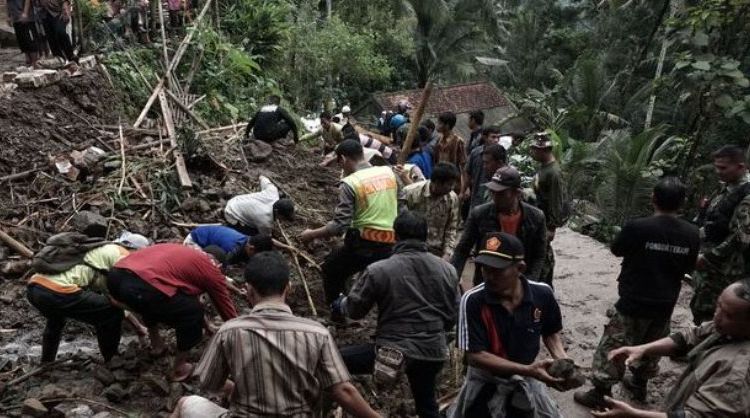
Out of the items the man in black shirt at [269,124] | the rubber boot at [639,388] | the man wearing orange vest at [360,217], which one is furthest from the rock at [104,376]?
the man in black shirt at [269,124]

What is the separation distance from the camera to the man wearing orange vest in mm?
4980

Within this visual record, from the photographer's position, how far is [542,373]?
2.81m

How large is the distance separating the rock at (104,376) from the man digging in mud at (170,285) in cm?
55

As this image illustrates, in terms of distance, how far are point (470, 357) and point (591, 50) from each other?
85.8ft

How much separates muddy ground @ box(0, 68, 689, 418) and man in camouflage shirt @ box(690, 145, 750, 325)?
0.88 m

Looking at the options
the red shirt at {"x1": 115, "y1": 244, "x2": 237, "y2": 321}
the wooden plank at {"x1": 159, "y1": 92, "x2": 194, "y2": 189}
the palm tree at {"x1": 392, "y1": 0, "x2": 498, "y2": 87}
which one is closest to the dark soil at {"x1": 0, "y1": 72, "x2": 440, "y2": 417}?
the wooden plank at {"x1": 159, "y1": 92, "x2": 194, "y2": 189}

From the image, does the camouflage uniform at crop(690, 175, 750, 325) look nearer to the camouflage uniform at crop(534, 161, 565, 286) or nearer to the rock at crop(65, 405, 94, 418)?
the camouflage uniform at crop(534, 161, 565, 286)

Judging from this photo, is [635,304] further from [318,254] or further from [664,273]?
[318,254]

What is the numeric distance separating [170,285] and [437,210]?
2387 mm

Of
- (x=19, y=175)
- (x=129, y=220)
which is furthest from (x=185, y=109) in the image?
(x=129, y=220)

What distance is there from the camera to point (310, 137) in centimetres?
1220

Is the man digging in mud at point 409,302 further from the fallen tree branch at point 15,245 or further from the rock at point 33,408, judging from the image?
the fallen tree branch at point 15,245

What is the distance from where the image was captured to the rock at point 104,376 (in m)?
4.50

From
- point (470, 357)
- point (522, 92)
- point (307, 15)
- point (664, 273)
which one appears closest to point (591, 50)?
point (522, 92)
